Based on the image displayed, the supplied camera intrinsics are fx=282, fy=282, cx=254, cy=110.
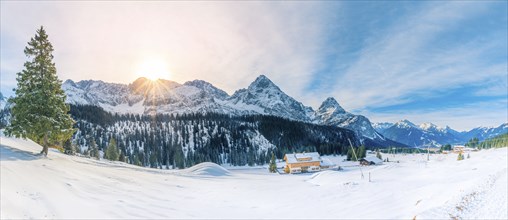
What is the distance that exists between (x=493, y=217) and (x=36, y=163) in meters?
37.7

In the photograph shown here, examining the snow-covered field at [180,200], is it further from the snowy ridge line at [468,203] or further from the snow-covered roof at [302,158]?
the snow-covered roof at [302,158]

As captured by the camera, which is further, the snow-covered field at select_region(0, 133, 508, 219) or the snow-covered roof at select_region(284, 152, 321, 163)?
the snow-covered roof at select_region(284, 152, 321, 163)

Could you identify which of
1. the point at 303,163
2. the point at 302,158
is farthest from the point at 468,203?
the point at 302,158

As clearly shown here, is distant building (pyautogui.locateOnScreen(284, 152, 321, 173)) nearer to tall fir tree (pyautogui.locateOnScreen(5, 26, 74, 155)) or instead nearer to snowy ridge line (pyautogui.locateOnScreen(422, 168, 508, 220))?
snowy ridge line (pyautogui.locateOnScreen(422, 168, 508, 220))

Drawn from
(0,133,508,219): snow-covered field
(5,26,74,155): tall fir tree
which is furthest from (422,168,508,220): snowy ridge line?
(5,26,74,155): tall fir tree

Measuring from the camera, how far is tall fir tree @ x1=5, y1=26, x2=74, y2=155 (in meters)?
28.3

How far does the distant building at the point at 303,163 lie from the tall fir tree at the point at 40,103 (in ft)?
330

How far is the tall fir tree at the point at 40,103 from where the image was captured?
92.8 ft

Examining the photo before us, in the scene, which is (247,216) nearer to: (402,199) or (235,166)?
(402,199)

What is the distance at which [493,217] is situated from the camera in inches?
868

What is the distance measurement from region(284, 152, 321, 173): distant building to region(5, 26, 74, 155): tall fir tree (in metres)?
101

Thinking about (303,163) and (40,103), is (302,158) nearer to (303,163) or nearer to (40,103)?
(303,163)

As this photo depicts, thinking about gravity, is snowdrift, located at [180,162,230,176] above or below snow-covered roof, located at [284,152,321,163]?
above

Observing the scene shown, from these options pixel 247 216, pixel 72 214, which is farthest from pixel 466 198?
Result: pixel 72 214
